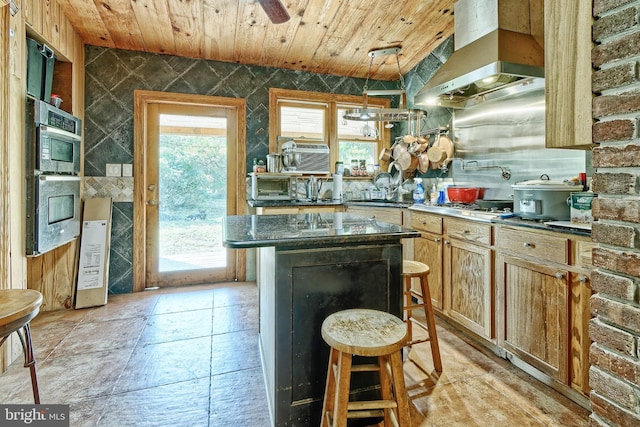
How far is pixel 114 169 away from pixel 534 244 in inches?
149

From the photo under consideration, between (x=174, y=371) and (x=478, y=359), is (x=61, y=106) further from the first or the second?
(x=478, y=359)

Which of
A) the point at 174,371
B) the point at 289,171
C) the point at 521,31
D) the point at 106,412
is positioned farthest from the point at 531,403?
the point at 289,171

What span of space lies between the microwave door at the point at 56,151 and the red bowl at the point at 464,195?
3246 millimetres

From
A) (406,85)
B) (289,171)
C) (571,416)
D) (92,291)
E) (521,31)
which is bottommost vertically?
(571,416)

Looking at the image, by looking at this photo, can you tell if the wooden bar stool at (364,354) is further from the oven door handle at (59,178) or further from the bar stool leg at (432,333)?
the oven door handle at (59,178)

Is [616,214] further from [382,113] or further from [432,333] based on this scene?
[382,113]

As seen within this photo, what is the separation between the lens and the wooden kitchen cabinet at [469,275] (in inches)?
87.7

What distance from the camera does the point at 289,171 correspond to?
388cm

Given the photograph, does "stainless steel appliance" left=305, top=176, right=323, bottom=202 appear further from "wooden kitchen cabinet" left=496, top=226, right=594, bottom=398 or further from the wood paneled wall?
the wood paneled wall

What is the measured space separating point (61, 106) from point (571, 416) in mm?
4327

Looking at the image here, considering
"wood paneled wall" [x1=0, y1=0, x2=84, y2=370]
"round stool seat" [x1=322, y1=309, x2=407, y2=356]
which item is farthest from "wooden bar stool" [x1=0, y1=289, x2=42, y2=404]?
"round stool seat" [x1=322, y1=309, x2=407, y2=356]

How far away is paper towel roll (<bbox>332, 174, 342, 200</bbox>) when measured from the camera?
413 cm

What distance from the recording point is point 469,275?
7.89 feet

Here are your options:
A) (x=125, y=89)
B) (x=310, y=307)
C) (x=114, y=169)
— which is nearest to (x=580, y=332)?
(x=310, y=307)
